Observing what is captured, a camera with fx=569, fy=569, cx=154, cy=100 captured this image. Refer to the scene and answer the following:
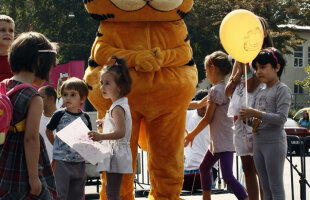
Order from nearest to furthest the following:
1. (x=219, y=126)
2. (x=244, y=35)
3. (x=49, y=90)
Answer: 1. (x=244, y=35)
2. (x=219, y=126)
3. (x=49, y=90)

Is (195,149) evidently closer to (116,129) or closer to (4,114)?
(116,129)

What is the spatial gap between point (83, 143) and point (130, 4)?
1.60 meters

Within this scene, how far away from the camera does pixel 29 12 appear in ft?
116

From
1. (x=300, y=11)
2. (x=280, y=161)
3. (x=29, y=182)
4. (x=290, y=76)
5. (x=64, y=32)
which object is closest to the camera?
(x=29, y=182)

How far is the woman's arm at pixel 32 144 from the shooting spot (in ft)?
12.1

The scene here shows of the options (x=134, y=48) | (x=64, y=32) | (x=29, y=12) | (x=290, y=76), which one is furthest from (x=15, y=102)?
(x=290, y=76)

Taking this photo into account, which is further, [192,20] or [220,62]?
[192,20]

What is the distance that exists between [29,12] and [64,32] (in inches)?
166

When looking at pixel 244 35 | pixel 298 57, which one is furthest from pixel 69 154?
pixel 298 57

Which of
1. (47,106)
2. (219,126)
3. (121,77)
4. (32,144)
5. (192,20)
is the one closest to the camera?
(32,144)

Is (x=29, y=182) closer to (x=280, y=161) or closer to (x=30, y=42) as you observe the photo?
(x=30, y=42)

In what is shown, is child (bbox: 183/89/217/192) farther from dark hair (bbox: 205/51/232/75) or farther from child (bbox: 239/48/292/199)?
child (bbox: 239/48/292/199)

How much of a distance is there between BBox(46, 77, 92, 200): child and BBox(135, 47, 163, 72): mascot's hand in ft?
1.95

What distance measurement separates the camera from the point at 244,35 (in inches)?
217
